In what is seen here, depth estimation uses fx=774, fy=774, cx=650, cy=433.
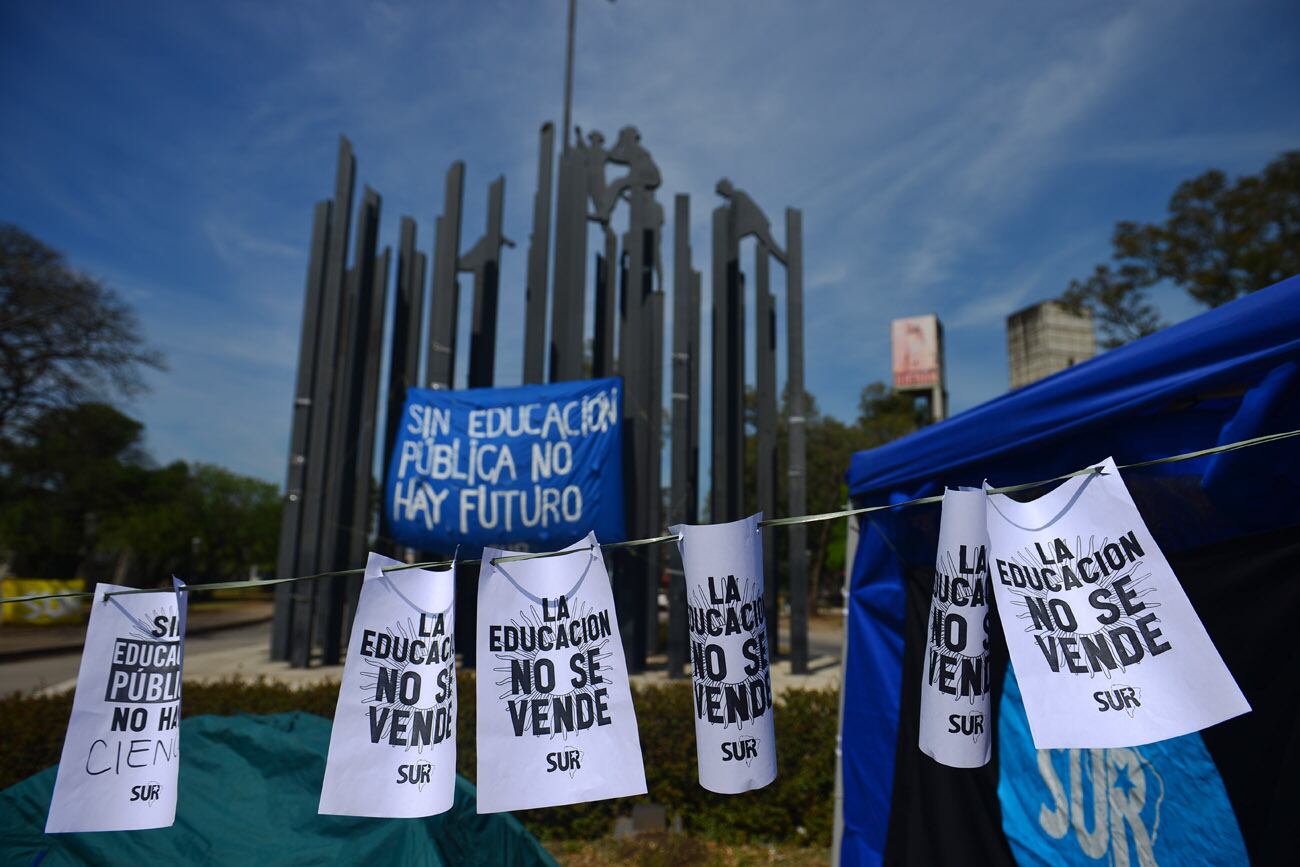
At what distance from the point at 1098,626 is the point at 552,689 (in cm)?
179

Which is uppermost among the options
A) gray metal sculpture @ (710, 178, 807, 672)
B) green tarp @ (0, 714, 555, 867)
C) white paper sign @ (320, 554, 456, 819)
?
gray metal sculpture @ (710, 178, 807, 672)

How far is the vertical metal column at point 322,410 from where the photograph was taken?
37.1ft

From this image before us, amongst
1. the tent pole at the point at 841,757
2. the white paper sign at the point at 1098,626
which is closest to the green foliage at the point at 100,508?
the tent pole at the point at 841,757

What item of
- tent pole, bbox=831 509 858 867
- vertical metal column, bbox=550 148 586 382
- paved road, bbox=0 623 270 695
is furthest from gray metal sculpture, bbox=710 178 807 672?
paved road, bbox=0 623 270 695

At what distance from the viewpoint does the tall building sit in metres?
37.8

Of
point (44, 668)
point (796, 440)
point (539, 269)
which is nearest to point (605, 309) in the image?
point (539, 269)

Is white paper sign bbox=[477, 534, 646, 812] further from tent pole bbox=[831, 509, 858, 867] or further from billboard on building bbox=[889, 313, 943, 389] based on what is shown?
billboard on building bbox=[889, 313, 943, 389]

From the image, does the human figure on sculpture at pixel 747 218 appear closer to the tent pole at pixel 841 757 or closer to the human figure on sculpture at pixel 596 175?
the human figure on sculpture at pixel 596 175

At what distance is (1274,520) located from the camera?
2443 millimetres

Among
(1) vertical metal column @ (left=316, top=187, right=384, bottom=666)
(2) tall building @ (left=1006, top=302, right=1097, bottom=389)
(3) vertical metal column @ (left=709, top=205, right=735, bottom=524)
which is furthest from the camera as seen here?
(2) tall building @ (left=1006, top=302, right=1097, bottom=389)

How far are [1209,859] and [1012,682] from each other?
3.22ft

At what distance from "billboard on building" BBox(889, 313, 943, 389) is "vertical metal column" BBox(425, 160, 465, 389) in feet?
76.9

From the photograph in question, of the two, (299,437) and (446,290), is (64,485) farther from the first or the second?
(446,290)

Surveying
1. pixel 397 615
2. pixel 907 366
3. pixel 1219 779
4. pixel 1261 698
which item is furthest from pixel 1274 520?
pixel 907 366
